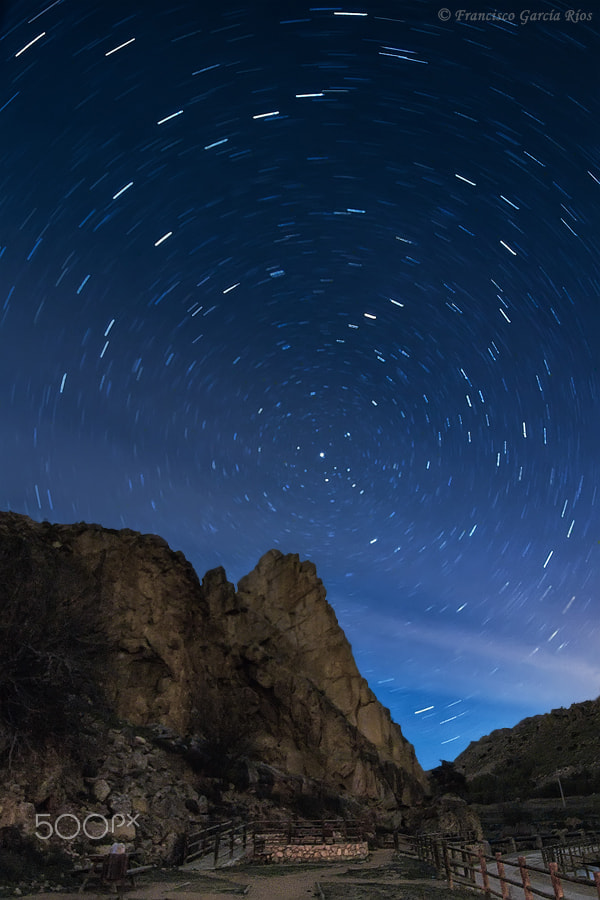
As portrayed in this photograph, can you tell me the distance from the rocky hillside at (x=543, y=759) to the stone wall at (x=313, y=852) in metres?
52.2

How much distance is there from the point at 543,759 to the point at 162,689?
222 feet

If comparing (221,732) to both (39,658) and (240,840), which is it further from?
(39,658)

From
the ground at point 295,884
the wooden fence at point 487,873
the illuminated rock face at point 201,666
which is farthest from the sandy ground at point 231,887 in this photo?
the illuminated rock face at point 201,666

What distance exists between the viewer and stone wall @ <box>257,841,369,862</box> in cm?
2030

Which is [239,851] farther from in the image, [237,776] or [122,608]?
[122,608]

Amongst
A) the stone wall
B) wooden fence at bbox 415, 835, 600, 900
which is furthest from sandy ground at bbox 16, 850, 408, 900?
wooden fence at bbox 415, 835, 600, 900

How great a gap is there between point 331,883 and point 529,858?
2141cm

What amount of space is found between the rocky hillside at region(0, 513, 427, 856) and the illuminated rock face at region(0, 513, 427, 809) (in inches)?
4.1

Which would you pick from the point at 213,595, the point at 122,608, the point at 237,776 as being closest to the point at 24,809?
the point at 237,776

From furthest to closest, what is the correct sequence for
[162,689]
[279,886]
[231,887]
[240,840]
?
1. [162,689]
2. [240,840]
3. [279,886]
4. [231,887]

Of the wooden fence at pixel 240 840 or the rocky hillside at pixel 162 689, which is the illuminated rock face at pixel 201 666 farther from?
the wooden fence at pixel 240 840

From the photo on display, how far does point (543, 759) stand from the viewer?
7900 centimetres

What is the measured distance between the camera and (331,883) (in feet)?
49.5

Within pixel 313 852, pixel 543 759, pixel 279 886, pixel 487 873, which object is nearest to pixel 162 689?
pixel 313 852
